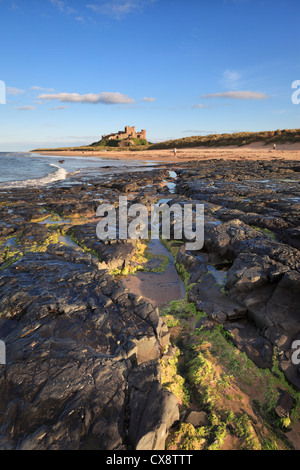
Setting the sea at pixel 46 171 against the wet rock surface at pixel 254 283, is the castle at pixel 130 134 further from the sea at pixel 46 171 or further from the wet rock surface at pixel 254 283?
the wet rock surface at pixel 254 283

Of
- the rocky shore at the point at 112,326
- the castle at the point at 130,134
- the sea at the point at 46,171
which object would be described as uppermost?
the castle at the point at 130,134

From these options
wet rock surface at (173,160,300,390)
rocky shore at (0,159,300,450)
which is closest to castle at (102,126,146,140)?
wet rock surface at (173,160,300,390)

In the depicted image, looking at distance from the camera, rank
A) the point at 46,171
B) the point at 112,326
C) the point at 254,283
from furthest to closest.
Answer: the point at 46,171, the point at 254,283, the point at 112,326

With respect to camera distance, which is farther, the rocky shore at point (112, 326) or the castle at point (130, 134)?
the castle at point (130, 134)

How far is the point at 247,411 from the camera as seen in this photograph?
326 centimetres

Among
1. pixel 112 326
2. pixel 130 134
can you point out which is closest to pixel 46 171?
pixel 112 326

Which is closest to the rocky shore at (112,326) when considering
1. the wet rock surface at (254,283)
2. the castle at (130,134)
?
the wet rock surface at (254,283)

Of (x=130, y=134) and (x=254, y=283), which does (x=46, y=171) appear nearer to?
(x=254, y=283)

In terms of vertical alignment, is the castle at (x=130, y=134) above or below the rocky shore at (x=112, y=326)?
above

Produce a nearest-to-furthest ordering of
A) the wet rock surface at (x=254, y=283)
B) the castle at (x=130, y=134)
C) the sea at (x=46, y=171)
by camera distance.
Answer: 1. the wet rock surface at (x=254, y=283)
2. the sea at (x=46, y=171)
3. the castle at (x=130, y=134)

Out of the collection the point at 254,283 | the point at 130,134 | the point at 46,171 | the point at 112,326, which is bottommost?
the point at 112,326

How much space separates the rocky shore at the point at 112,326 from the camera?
268 cm

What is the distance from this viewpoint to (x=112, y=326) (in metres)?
4.10
